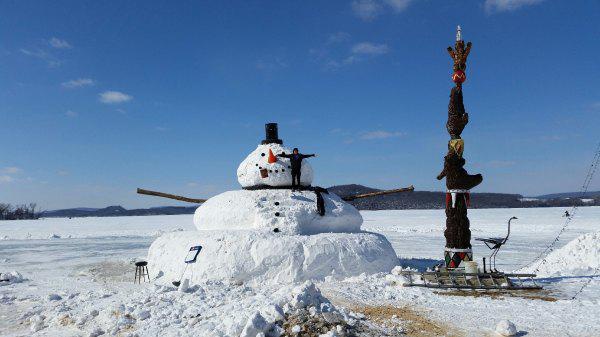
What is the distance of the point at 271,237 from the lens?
8.60 metres

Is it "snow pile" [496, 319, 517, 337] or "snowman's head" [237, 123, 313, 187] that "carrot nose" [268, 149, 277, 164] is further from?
"snow pile" [496, 319, 517, 337]

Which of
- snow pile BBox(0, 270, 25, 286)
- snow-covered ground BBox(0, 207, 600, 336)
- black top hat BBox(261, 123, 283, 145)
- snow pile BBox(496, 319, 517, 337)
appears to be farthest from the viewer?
snow pile BBox(0, 270, 25, 286)

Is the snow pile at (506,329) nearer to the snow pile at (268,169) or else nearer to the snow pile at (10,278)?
the snow pile at (268,169)

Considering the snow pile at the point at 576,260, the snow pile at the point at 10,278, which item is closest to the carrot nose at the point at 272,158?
the snow pile at the point at 576,260

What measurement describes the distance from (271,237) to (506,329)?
4.57 metres

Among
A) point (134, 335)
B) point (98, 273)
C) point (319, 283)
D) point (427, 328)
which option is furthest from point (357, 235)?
point (98, 273)

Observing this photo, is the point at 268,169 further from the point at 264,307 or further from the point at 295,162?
the point at 264,307

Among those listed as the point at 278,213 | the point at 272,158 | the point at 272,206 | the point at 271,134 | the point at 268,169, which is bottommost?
the point at 278,213

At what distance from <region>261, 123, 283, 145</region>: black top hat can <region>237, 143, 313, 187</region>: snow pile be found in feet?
0.53

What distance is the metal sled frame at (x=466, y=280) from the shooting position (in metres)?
7.53

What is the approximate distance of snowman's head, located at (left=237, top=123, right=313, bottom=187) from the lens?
33.0ft

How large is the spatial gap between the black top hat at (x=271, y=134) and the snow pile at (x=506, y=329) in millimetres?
6657

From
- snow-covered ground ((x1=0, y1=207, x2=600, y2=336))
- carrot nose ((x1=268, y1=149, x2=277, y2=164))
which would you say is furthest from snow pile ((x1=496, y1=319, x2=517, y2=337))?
carrot nose ((x1=268, y1=149, x2=277, y2=164))

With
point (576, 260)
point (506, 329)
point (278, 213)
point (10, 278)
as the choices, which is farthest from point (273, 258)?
point (576, 260)
